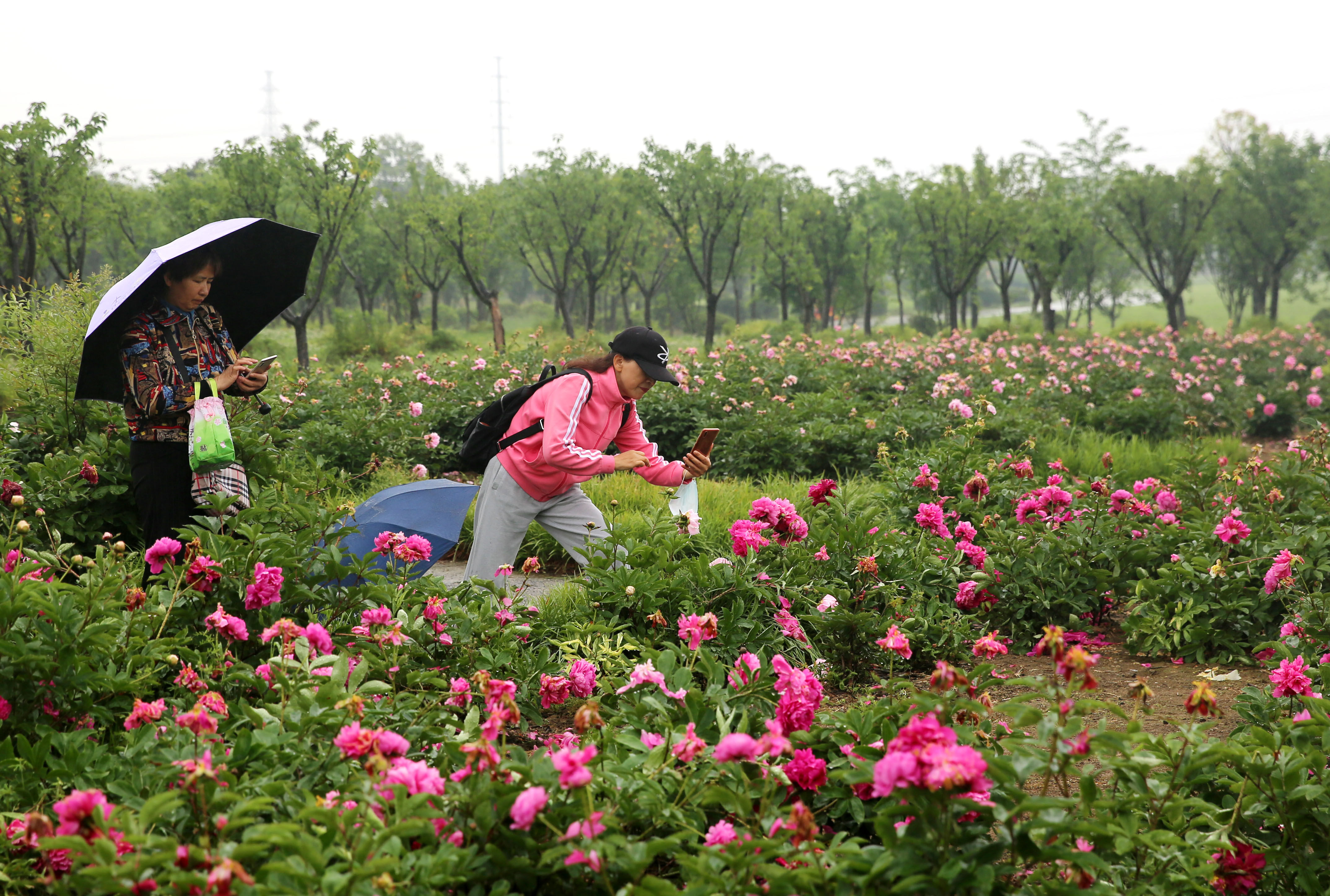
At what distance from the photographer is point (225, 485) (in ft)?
10.5

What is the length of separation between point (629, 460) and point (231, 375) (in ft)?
4.97

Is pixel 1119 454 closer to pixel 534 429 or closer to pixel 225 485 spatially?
pixel 534 429

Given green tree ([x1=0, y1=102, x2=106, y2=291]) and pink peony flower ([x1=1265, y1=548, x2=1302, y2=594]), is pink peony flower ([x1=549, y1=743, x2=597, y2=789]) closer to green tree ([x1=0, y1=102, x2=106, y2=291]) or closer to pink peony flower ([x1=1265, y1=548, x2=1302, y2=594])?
pink peony flower ([x1=1265, y1=548, x2=1302, y2=594])

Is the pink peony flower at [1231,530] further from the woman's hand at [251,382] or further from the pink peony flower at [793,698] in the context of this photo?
the woman's hand at [251,382]

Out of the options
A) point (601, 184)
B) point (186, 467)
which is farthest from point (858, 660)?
point (601, 184)

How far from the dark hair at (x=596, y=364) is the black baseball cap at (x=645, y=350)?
3.3 inches

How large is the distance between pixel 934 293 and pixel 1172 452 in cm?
4261

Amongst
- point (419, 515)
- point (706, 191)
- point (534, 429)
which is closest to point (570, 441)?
point (534, 429)

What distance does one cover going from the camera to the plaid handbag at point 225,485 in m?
3.15

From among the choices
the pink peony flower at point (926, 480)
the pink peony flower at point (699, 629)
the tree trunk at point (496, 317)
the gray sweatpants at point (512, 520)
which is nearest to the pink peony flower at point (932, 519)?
the pink peony flower at point (926, 480)

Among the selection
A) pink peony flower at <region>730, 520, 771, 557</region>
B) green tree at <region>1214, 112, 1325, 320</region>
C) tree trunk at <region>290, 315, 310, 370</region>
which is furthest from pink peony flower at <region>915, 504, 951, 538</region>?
green tree at <region>1214, 112, 1325, 320</region>

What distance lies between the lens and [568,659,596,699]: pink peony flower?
7.37 feet

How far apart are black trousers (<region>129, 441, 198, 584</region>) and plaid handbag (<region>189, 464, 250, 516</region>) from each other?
0.21 feet

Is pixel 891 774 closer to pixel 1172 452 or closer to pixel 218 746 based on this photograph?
pixel 218 746
